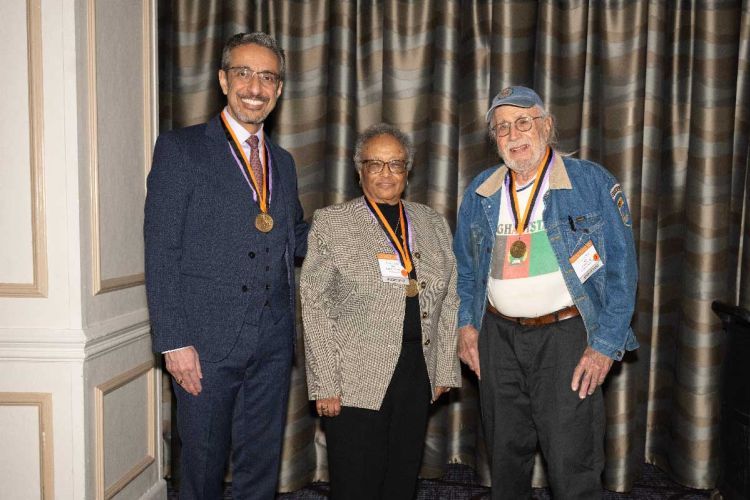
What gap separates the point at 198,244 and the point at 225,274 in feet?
0.44

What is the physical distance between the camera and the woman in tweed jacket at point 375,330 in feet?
6.72

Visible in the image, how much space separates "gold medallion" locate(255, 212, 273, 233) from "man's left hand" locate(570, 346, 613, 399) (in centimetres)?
118

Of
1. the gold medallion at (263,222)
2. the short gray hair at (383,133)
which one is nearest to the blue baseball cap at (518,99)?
the short gray hair at (383,133)

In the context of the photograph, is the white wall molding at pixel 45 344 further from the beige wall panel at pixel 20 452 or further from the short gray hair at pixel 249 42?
the short gray hair at pixel 249 42

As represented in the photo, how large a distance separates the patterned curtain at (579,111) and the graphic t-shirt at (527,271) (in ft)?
3.02

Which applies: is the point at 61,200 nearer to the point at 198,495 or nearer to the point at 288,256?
the point at 288,256

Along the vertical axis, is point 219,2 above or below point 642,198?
above

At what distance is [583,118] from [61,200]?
2416 mm

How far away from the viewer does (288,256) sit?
2.18 meters

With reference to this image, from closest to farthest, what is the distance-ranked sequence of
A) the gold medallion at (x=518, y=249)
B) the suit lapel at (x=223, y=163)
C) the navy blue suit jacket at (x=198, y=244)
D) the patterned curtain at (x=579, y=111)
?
1. the navy blue suit jacket at (x=198, y=244)
2. the suit lapel at (x=223, y=163)
3. the gold medallion at (x=518, y=249)
4. the patterned curtain at (x=579, y=111)

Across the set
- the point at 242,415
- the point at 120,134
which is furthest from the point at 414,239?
the point at 120,134

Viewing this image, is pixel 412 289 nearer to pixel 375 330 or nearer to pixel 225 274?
pixel 375 330

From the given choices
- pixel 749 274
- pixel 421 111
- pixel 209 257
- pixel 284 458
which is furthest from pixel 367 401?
pixel 749 274

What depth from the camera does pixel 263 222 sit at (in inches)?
80.4
